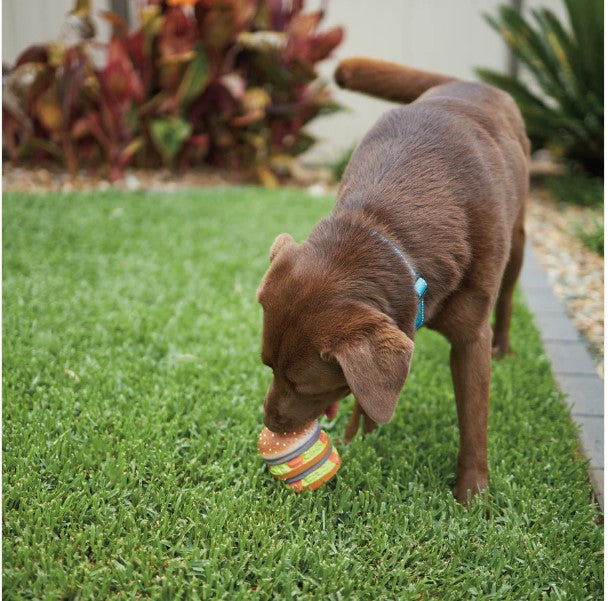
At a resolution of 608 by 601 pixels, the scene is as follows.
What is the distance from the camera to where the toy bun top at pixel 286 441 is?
8.24 ft

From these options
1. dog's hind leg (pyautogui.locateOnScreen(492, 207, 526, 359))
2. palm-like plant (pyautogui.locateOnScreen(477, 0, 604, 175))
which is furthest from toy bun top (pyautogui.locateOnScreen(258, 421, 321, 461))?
palm-like plant (pyautogui.locateOnScreen(477, 0, 604, 175))

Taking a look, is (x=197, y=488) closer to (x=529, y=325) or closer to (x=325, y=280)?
(x=325, y=280)

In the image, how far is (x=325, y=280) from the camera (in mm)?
2215

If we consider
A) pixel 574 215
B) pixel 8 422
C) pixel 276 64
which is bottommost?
pixel 574 215

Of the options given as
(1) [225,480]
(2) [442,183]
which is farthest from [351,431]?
(2) [442,183]

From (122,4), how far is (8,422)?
24.7 feet

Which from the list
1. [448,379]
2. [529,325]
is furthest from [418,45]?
[448,379]

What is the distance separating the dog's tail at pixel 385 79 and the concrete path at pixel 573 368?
171cm

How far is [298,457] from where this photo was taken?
2516 millimetres

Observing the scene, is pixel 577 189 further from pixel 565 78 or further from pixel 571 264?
pixel 571 264

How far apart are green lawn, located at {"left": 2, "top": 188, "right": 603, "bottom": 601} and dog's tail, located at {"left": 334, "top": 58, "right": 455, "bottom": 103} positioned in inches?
56.8

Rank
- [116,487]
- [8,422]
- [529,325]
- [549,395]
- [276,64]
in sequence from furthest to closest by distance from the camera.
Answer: [276,64] < [529,325] < [549,395] < [8,422] < [116,487]

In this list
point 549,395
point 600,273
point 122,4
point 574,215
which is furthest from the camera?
point 122,4

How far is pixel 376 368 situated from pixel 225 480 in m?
0.89
